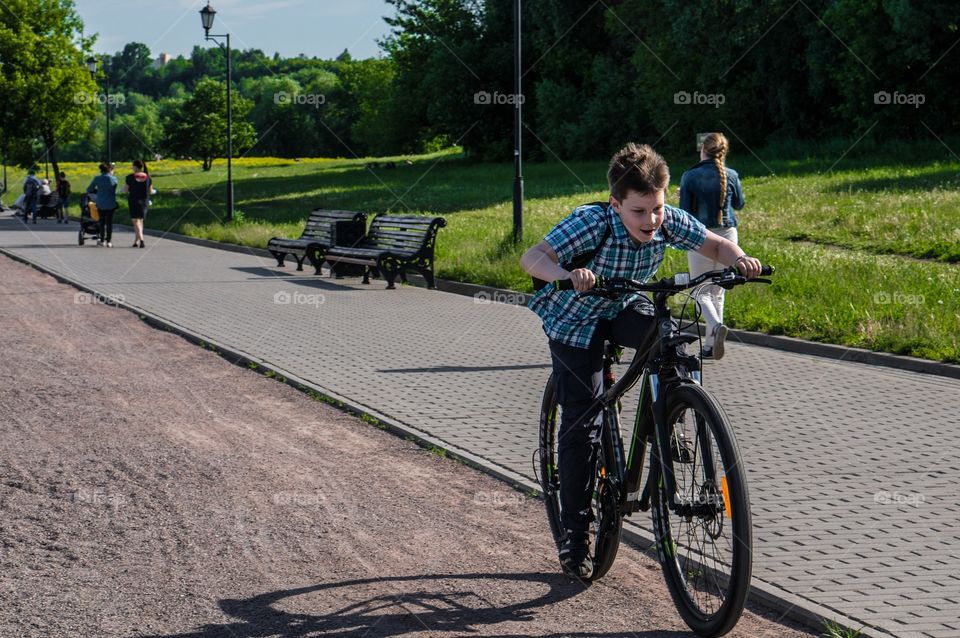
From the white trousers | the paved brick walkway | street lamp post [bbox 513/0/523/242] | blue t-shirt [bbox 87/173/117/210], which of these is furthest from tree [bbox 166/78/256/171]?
the white trousers

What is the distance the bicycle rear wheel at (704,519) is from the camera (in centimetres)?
383

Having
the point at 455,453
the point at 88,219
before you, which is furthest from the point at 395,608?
the point at 88,219

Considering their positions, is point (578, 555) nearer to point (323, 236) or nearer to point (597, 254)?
point (597, 254)

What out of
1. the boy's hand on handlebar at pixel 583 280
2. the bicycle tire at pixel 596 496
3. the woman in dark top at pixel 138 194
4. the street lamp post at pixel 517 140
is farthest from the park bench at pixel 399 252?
the boy's hand on handlebar at pixel 583 280

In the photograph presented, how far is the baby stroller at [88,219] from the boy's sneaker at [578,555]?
23765 mm

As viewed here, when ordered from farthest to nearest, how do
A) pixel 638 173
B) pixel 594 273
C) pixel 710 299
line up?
pixel 710 299
pixel 594 273
pixel 638 173

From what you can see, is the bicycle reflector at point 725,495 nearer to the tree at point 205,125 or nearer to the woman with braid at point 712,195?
the woman with braid at point 712,195

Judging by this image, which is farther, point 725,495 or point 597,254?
point 597,254

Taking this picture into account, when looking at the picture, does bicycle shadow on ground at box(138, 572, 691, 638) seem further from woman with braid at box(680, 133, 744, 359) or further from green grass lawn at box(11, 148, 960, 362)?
green grass lawn at box(11, 148, 960, 362)

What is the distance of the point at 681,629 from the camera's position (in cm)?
421

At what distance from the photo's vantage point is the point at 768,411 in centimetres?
821

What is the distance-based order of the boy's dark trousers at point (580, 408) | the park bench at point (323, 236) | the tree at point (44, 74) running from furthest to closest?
the tree at point (44, 74) < the park bench at point (323, 236) < the boy's dark trousers at point (580, 408)

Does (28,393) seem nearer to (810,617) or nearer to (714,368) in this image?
(714,368)

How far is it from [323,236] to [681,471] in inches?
687
